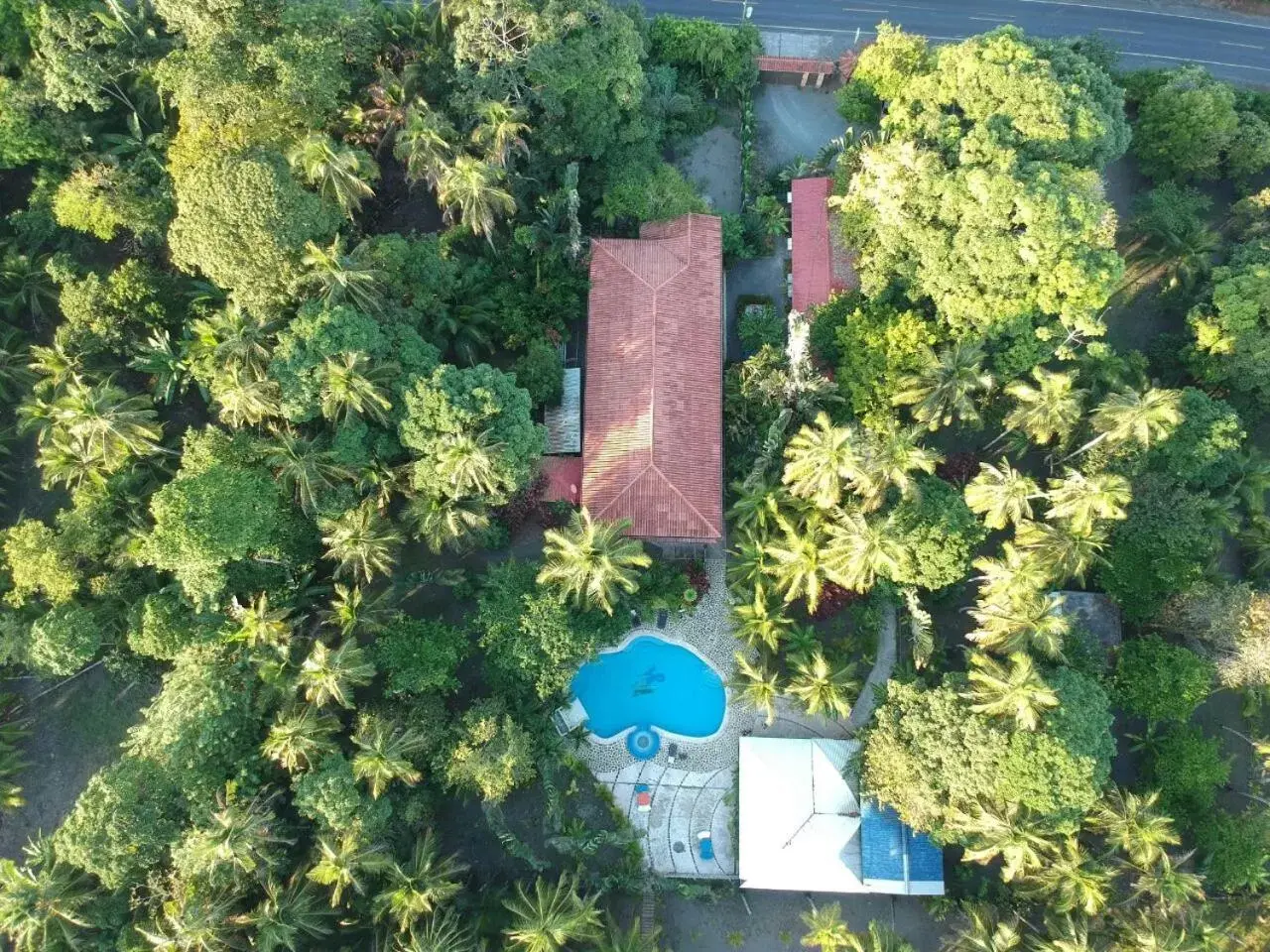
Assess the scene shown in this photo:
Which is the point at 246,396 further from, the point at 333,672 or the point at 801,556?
the point at 801,556

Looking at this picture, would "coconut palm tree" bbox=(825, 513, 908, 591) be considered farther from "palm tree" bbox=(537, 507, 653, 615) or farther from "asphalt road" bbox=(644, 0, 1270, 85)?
"asphalt road" bbox=(644, 0, 1270, 85)

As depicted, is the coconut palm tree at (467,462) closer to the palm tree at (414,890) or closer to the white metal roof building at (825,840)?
the palm tree at (414,890)

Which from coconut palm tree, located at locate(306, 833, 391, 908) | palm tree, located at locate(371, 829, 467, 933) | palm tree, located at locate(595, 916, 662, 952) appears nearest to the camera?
coconut palm tree, located at locate(306, 833, 391, 908)

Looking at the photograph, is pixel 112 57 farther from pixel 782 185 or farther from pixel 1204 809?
pixel 1204 809

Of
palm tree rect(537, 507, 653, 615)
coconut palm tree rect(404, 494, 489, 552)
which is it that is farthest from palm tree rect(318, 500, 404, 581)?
palm tree rect(537, 507, 653, 615)

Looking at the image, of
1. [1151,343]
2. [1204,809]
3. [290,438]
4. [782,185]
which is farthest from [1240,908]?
[290,438]

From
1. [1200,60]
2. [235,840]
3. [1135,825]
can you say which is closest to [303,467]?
[235,840]
